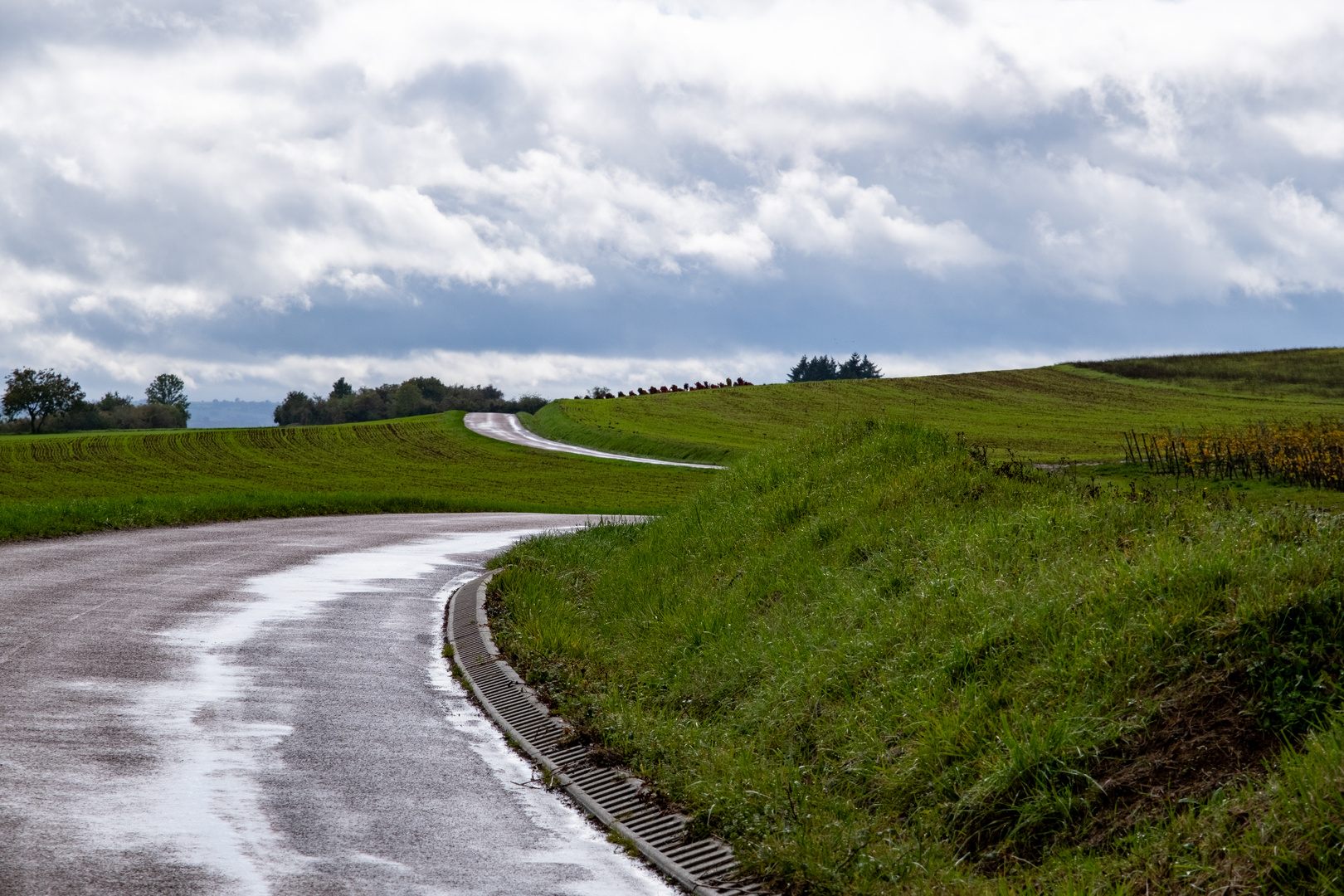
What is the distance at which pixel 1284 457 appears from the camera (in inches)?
1112

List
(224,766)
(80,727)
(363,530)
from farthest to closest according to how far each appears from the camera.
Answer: (363,530) → (80,727) → (224,766)

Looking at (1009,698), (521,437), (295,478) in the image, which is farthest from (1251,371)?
(1009,698)

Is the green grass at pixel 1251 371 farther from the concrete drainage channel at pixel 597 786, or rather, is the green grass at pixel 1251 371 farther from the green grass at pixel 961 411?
the concrete drainage channel at pixel 597 786

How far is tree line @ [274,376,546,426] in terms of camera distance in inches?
5728

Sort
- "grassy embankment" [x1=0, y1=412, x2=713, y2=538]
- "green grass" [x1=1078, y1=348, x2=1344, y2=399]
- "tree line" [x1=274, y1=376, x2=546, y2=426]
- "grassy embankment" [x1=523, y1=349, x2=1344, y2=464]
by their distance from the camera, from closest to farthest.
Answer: "grassy embankment" [x1=0, y1=412, x2=713, y2=538] < "grassy embankment" [x1=523, y1=349, x2=1344, y2=464] < "green grass" [x1=1078, y1=348, x2=1344, y2=399] < "tree line" [x1=274, y1=376, x2=546, y2=426]

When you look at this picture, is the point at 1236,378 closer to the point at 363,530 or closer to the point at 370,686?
the point at 363,530

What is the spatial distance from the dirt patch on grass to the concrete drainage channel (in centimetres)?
174

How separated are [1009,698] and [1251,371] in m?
101

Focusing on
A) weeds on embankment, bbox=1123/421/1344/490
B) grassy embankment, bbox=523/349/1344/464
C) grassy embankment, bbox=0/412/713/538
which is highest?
grassy embankment, bbox=523/349/1344/464

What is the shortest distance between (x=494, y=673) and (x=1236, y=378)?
96776 mm

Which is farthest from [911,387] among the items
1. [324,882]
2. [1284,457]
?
[324,882]

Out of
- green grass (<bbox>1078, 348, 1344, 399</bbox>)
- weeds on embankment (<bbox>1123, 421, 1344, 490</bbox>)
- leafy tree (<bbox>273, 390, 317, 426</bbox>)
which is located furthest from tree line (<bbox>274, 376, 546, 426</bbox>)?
weeds on embankment (<bbox>1123, 421, 1344, 490</bbox>)

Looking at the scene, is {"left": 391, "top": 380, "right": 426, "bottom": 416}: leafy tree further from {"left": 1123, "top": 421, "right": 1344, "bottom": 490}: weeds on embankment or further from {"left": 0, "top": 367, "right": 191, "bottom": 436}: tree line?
{"left": 1123, "top": 421, "right": 1344, "bottom": 490}: weeds on embankment

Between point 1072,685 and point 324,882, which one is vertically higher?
point 1072,685
